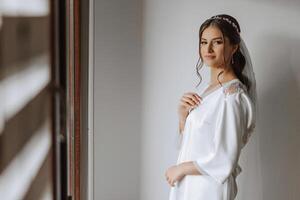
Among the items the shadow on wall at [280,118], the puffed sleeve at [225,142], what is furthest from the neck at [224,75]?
the shadow on wall at [280,118]

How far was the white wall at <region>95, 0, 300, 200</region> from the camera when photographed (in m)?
1.89

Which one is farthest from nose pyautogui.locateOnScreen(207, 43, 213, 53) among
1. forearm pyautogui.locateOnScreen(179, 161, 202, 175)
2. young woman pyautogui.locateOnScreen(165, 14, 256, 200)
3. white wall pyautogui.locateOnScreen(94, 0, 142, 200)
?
white wall pyautogui.locateOnScreen(94, 0, 142, 200)

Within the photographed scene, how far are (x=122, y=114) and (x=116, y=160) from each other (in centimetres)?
22

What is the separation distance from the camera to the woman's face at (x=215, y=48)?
153cm

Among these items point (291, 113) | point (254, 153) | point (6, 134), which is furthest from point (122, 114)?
point (6, 134)

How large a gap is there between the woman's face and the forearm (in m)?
0.34

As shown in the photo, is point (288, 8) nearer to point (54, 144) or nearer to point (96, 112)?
point (96, 112)

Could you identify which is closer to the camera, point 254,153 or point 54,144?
point 54,144

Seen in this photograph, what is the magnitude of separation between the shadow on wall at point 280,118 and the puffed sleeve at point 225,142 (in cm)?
51

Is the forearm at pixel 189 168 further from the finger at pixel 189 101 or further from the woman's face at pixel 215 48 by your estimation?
the woman's face at pixel 215 48

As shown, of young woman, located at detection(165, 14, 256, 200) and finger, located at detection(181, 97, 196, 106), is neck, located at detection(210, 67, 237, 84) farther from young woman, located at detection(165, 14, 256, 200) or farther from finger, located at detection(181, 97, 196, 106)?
finger, located at detection(181, 97, 196, 106)

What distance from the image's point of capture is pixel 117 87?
2.10 meters

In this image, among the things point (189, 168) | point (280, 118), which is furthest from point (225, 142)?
point (280, 118)

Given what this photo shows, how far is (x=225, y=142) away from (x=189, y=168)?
15 centimetres
